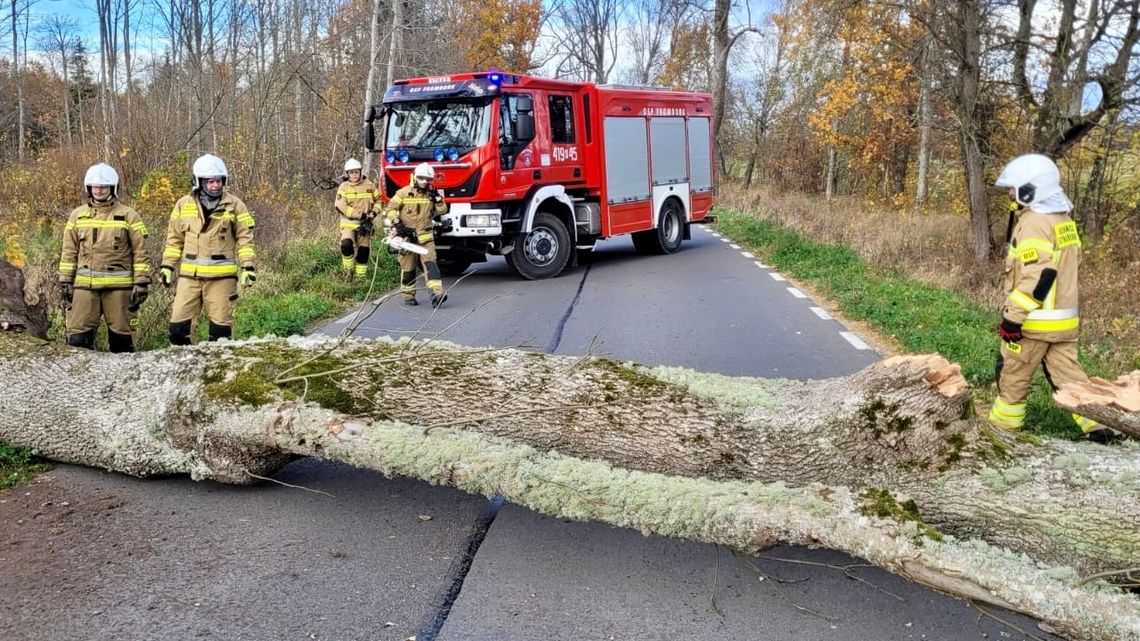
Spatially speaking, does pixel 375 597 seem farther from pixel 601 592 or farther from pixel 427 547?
pixel 601 592

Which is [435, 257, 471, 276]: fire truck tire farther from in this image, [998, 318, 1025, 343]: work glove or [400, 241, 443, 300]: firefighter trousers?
[998, 318, 1025, 343]: work glove

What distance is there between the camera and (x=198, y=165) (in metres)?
6.05

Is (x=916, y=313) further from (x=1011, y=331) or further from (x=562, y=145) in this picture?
(x=562, y=145)

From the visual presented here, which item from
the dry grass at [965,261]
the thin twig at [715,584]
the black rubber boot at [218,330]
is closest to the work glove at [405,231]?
the black rubber boot at [218,330]

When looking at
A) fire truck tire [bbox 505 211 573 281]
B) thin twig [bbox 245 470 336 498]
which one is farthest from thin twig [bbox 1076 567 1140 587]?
fire truck tire [bbox 505 211 573 281]

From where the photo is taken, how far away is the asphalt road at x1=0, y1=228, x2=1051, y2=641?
10.1ft

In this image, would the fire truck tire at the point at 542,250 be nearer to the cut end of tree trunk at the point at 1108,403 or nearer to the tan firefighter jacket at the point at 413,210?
the tan firefighter jacket at the point at 413,210

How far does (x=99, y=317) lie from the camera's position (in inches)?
249

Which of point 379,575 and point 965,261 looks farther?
point 965,261

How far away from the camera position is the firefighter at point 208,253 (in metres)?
6.19

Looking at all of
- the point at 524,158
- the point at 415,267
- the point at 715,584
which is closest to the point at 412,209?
the point at 415,267

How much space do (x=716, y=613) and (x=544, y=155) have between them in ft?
30.6

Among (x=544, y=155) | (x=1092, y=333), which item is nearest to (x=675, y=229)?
(x=544, y=155)

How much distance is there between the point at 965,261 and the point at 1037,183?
8.42m
